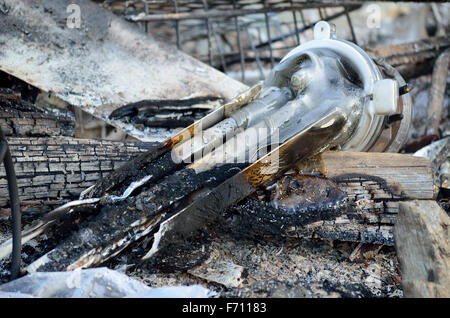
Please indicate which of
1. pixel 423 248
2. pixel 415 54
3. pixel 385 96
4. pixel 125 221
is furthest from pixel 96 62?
pixel 415 54

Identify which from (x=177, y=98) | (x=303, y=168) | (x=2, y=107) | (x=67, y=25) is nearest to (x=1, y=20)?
(x=67, y=25)

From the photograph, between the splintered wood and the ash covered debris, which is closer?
the splintered wood

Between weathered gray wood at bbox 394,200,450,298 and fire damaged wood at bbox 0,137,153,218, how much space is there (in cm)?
126

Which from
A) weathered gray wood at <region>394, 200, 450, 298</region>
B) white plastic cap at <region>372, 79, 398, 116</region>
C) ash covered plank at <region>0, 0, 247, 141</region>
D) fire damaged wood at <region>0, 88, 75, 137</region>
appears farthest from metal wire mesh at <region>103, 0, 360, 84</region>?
weathered gray wood at <region>394, 200, 450, 298</region>

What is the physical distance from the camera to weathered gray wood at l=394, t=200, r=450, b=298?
1.32 metres

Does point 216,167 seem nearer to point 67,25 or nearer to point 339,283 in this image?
point 339,283

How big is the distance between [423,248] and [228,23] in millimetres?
3759

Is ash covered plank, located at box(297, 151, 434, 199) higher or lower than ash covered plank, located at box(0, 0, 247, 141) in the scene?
lower

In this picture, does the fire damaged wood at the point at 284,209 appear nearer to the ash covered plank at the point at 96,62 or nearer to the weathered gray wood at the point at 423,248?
the weathered gray wood at the point at 423,248

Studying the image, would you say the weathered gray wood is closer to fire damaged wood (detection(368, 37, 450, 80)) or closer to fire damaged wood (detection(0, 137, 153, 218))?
fire damaged wood (detection(0, 137, 153, 218))

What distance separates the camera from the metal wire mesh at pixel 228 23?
339 centimetres

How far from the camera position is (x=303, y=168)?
1.88m

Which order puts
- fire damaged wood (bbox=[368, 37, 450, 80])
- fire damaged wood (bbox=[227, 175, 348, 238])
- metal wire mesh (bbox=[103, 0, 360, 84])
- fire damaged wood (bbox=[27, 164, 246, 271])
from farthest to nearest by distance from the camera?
fire damaged wood (bbox=[368, 37, 450, 80])
metal wire mesh (bbox=[103, 0, 360, 84])
fire damaged wood (bbox=[227, 175, 348, 238])
fire damaged wood (bbox=[27, 164, 246, 271])
